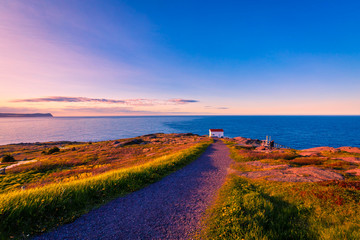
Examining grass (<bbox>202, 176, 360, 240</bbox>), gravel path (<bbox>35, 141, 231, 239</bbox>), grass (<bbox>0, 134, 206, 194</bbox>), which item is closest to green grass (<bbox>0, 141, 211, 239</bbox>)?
gravel path (<bbox>35, 141, 231, 239</bbox>)

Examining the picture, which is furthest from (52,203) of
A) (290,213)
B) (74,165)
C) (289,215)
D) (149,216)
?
(74,165)

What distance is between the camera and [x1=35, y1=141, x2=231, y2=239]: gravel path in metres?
5.54

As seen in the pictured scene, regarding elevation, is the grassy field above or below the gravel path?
above

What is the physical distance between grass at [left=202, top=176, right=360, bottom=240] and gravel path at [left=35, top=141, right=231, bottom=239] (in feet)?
3.03

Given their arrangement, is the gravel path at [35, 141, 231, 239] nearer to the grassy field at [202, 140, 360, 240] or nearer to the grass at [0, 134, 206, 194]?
the grassy field at [202, 140, 360, 240]

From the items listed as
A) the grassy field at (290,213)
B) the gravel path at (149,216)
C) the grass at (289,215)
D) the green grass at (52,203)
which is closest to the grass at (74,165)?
the green grass at (52,203)

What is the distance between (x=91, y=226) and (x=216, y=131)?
211 feet

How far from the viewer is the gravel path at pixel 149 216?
5.54 m

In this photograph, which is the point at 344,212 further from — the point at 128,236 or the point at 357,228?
the point at 128,236

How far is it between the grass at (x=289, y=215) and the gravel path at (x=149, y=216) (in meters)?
0.92

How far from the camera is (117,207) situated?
732 cm

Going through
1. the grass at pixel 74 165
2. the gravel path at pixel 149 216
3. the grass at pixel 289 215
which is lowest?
the grass at pixel 74 165

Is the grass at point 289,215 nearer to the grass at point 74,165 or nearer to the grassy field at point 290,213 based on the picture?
the grassy field at point 290,213

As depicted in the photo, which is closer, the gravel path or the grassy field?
the grassy field
